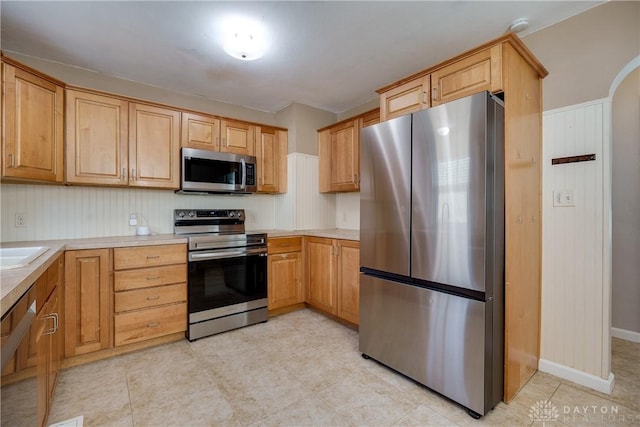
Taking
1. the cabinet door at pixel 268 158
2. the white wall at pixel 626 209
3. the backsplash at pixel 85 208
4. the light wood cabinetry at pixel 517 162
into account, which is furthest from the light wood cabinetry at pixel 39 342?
the white wall at pixel 626 209

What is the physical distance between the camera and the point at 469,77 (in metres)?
1.83

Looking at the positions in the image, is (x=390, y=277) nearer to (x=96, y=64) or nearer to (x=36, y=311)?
(x=36, y=311)

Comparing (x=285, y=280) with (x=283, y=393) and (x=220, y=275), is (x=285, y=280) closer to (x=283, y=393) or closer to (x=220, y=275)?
(x=220, y=275)

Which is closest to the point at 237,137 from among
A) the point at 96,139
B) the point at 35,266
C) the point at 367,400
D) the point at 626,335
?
the point at 96,139

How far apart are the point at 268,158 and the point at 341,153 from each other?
0.89m

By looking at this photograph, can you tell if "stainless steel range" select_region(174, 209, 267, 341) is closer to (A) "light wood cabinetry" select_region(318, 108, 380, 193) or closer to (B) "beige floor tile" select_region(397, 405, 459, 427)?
(A) "light wood cabinetry" select_region(318, 108, 380, 193)

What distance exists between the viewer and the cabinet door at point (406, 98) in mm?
2041

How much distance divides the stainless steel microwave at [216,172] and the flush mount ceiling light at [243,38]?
1.12 metres

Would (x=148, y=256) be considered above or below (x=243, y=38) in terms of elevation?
below

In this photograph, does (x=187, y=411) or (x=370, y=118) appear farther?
(x=370, y=118)

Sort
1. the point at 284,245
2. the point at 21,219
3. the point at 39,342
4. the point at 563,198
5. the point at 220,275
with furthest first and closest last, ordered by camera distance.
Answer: the point at 284,245 < the point at 220,275 < the point at 21,219 < the point at 563,198 < the point at 39,342

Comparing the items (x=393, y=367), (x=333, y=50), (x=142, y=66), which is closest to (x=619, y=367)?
(x=393, y=367)

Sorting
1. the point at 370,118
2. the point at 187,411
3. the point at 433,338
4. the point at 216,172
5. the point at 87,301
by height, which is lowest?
the point at 187,411

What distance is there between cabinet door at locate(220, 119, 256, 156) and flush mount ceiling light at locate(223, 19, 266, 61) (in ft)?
3.49
